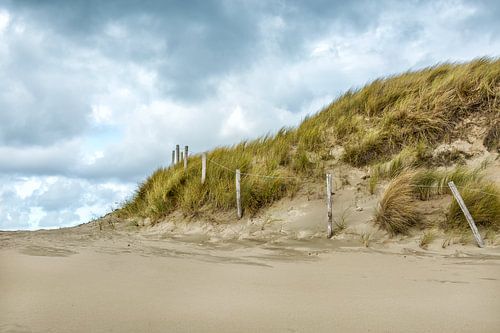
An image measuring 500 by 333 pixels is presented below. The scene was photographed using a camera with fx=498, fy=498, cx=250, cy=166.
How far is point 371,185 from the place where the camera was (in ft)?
37.9

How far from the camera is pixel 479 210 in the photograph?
31.9ft

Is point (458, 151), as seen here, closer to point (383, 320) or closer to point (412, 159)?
point (412, 159)

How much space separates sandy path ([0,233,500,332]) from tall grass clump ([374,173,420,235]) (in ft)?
8.39

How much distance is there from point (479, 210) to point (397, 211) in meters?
1.55

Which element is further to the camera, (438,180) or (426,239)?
(438,180)

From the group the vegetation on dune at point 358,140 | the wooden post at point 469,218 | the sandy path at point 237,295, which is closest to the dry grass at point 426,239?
the wooden post at point 469,218

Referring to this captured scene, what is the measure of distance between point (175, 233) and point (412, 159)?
6.07 metres

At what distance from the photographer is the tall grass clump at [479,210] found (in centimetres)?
→ 973

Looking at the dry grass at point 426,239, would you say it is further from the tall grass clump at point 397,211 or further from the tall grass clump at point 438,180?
the tall grass clump at point 438,180

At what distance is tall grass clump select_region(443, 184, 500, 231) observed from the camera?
973 centimetres

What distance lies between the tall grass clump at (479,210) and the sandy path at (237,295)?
2.54 meters

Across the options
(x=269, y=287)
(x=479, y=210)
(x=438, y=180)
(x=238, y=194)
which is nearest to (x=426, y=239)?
(x=479, y=210)

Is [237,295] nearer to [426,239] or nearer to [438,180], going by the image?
[426,239]

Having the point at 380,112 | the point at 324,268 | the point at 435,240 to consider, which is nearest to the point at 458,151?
the point at 380,112
